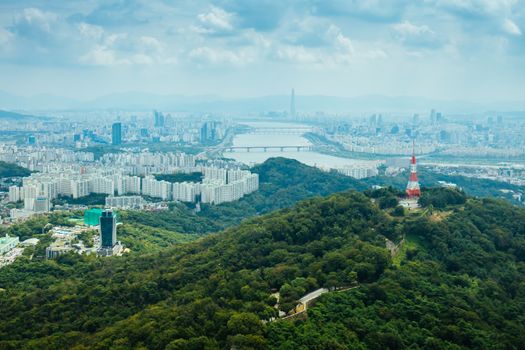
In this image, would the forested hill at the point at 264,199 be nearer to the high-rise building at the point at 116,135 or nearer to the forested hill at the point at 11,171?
the forested hill at the point at 11,171

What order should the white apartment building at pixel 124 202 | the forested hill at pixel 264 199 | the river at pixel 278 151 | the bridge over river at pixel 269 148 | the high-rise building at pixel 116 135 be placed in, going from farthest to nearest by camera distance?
the high-rise building at pixel 116 135
the bridge over river at pixel 269 148
the river at pixel 278 151
the white apartment building at pixel 124 202
the forested hill at pixel 264 199

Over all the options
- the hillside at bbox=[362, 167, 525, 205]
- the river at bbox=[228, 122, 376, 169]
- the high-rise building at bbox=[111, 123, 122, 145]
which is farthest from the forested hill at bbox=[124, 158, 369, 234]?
the high-rise building at bbox=[111, 123, 122, 145]

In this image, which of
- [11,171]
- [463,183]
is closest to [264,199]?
[463,183]

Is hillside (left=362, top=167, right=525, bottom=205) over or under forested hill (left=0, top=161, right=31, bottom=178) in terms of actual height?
under

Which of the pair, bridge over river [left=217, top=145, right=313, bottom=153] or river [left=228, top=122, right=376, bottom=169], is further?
bridge over river [left=217, top=145, right=313, bottom=153]

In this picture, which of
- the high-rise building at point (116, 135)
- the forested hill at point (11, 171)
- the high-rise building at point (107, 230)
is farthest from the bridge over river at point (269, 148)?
the high-rise building at point (107, 230)

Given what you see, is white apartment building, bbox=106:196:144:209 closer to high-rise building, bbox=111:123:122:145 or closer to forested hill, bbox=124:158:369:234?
forested hill, bbox=124:158:369:234

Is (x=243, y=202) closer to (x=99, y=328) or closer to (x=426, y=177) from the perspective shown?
(x=426, y=177)
